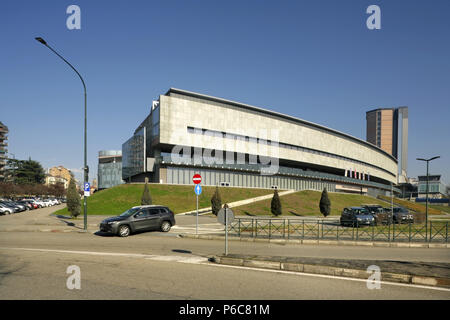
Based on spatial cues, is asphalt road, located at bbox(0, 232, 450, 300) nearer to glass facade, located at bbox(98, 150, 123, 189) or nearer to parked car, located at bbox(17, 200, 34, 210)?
parked car, located at bbox(17, 200, 34, 210)

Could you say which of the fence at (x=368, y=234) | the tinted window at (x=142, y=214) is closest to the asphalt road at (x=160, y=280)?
the fence at (x=368, y=234)

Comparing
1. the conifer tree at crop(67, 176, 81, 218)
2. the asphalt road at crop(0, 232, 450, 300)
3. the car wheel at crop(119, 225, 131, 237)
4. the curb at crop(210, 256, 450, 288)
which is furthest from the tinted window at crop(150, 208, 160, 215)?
Answer: the conifer tree at crop(67, 176, 81, 218)

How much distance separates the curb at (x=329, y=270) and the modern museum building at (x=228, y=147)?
45263 millimetres

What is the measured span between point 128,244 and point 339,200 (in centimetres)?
5331

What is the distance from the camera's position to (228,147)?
59.8m

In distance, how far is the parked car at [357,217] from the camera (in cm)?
2016

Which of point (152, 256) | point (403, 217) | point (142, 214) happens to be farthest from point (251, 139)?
point (152, 256)

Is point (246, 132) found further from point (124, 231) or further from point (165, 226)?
point (124, 231)

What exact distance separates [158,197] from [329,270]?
39289mm

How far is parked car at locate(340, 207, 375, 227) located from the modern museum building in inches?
1426

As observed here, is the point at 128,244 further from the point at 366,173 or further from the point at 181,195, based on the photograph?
the point at 366,173

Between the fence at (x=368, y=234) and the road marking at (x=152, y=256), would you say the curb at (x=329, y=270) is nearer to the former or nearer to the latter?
the road marking at (x=152, y=256)

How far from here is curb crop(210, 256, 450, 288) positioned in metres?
6.85
